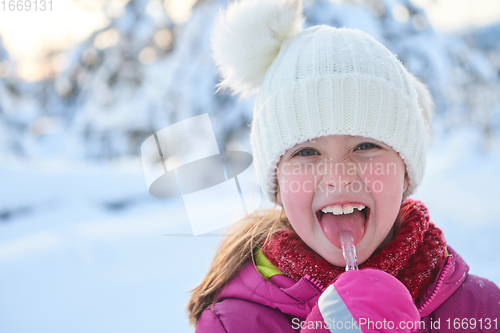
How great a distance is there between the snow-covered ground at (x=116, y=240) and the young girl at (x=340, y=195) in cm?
45

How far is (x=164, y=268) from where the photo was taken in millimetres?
2455

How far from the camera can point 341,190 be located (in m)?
1.01

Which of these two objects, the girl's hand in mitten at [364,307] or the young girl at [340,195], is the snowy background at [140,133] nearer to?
the young girl at [340,195]

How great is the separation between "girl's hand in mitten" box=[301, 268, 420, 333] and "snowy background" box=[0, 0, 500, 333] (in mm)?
1794

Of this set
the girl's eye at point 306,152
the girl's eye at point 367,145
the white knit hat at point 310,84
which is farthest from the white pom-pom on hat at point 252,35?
the girl's eye at point 367,145

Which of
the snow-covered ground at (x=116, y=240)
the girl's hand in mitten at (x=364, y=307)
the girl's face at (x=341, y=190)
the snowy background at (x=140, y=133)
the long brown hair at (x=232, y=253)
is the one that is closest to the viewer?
the girl's hand in mitten at (x=364, y=307)

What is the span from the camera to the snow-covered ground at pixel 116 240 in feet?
6.82

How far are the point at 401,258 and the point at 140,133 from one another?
4.08 m

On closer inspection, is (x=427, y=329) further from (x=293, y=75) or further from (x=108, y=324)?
(x=108, y=324)

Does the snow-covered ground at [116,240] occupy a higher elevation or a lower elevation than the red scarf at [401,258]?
higher

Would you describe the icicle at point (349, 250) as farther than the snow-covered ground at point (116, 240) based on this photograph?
No

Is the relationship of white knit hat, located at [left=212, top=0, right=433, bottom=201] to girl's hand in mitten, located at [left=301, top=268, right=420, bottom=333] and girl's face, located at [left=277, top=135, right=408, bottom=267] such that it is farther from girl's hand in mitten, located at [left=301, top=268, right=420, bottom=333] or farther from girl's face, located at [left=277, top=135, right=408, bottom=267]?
girl's hand in mitten, located at [left=301, top=268, right=420, bottom=333]

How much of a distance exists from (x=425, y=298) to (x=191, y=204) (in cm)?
272

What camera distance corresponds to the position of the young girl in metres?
1.04
